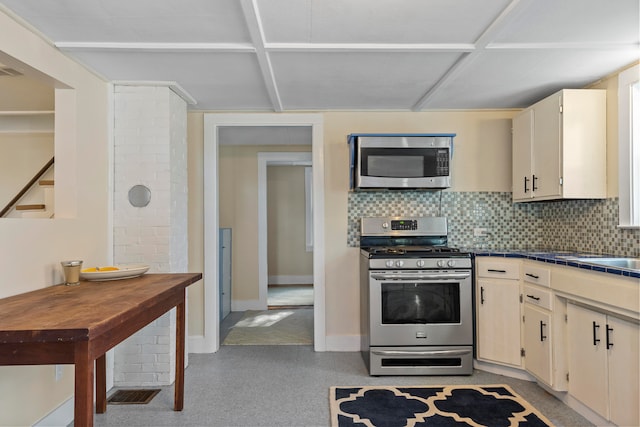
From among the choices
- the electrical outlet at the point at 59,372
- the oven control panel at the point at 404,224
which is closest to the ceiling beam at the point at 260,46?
the oven control panel at the point at 404,224

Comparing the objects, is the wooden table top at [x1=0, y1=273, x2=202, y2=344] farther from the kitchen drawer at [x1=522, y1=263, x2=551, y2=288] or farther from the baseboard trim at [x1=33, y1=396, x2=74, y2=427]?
the kitchen drawer at [x1=522, y1=263, x2=551, y2=288]

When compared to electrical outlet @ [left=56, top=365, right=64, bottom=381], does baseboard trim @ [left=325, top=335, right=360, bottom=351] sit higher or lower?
lower

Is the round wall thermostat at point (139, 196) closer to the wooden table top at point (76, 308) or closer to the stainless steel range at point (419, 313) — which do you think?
the wooden table top at point (76, 308)

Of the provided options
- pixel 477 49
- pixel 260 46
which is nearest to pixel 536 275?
pixel 477 49

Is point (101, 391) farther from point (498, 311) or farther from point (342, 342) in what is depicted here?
point (498, 311)

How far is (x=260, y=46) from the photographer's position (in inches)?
87.2

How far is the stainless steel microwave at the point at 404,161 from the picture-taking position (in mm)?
3303

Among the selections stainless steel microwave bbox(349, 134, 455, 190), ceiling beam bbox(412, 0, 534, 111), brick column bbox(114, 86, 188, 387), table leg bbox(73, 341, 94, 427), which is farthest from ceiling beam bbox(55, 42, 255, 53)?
table leg bbox(73, 341, 94, 427)

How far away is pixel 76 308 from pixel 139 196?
4.90 ft

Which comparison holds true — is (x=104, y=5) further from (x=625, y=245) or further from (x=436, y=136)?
(x=625, y=245)

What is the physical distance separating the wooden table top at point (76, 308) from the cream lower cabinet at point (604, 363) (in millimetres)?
2255

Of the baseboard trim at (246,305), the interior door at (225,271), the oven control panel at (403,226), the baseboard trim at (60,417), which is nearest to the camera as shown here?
the baseboard trim at (60,417)

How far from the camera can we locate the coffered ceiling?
6.06ft

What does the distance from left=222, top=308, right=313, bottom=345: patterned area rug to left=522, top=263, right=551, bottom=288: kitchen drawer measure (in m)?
2.00
